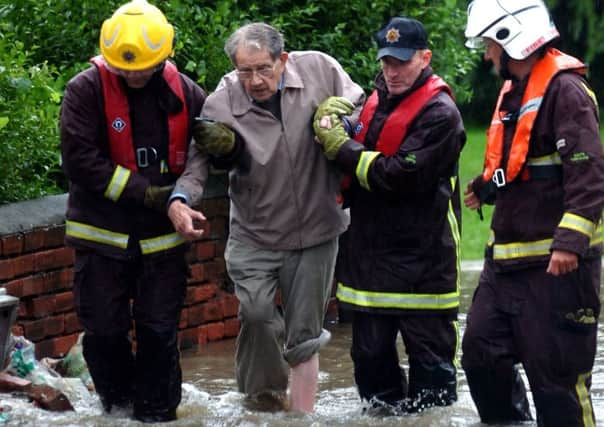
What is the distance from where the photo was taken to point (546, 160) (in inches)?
237

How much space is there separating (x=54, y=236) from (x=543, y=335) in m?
2.80

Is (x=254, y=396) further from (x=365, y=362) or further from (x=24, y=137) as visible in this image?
(x=24, y=137)

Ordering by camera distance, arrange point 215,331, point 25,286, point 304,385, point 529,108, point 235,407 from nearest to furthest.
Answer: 1. point 529,108
2. point 304,385
3. point 235,407
4. point 25,286
5. point 215,331

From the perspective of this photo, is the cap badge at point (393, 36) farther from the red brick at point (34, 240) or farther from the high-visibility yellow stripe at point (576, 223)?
the red brick at point (34, 240)

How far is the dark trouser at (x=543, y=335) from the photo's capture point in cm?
599

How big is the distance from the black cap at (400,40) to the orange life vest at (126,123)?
2.86ft

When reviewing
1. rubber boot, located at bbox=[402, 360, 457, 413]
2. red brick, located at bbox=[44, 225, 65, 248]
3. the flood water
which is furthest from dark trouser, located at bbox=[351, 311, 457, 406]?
red brick, located at bbox=[44, 225, 65, 248]

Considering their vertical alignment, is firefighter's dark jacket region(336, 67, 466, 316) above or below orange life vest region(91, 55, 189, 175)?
below

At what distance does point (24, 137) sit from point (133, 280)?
1.48 metres

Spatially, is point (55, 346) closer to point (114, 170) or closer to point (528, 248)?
point (114, 170)

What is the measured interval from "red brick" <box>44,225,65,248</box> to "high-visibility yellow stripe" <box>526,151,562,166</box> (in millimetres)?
2702

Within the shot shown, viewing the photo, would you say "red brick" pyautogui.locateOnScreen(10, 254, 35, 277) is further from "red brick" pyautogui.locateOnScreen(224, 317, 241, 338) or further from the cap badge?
the cap badge

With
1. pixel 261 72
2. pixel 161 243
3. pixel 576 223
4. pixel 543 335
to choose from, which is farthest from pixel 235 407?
pixel 576 223

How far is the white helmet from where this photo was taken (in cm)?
602
